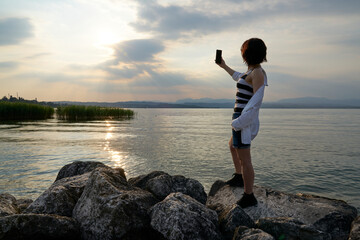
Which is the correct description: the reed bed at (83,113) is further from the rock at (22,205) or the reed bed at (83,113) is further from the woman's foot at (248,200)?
the woman's foot at (248,200)

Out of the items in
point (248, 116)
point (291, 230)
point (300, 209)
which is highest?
point (248, 116)

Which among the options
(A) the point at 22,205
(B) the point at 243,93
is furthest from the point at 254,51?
(A) the point at 22,205

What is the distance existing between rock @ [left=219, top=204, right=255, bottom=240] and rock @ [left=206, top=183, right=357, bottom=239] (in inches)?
28.1

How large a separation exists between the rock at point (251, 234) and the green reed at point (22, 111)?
3940cm

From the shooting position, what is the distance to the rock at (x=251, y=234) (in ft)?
10.9

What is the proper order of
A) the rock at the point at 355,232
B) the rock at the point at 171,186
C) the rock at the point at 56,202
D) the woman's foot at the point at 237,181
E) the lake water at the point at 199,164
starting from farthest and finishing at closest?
1. the lake water at the point at 199,164
2. the woman's foot at the point at 237,181
3. the rock at the point at 171,186
4. the rock at the point at 56,202
5. the rock at the point at 355,232

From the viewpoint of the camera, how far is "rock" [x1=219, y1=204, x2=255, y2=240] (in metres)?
4.08

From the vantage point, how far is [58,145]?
1628cm

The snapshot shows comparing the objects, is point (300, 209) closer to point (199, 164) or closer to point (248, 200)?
point (248, 200)

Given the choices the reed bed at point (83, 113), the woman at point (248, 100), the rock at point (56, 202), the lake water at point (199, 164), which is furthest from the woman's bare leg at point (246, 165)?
the reed bed at point (83, 113)

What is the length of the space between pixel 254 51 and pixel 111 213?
10.7ft

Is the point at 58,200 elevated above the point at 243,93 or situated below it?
below

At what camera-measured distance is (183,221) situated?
3.59 m

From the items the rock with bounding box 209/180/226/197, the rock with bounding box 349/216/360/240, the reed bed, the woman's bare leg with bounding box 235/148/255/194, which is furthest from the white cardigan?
the reed bed
